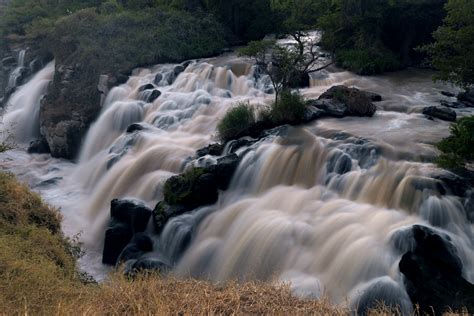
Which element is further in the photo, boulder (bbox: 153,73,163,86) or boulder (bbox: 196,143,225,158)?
boulder (bbox: 153,73,163,86)

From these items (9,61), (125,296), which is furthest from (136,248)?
(9,61)

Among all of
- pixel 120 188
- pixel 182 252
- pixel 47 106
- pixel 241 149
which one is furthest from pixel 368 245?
pixel 47 106

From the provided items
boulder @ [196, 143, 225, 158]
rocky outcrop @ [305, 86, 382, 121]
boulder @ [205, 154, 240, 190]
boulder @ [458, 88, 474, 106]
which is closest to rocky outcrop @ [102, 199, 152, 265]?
boulder @ [205, 154, 240, 190]

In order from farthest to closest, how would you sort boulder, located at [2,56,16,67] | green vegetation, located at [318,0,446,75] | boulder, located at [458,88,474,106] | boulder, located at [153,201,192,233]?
boulder, located at [2,56,16,67]
green vegetation, located at [318,0,446,75]
boulder, located at [458,88,474,106]
boulder, located at [153,201,192,233]

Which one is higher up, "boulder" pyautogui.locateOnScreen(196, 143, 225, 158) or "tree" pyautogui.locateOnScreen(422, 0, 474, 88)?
"tree" pyautogui.locateOnScreen(422, 0, 474, 88)

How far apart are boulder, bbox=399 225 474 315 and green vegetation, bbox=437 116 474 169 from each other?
207 cm

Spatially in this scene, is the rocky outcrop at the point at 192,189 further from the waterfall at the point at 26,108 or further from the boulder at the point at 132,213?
the waterfall at the point at 26,108

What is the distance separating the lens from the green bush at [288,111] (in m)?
18.1

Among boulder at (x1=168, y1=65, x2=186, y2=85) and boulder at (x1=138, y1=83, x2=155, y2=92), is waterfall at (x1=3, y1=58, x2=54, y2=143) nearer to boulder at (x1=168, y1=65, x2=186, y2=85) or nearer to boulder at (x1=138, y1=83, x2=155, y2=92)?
boulder at (x1=138, y1=83, x2=155, y2=92)

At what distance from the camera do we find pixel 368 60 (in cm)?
2559

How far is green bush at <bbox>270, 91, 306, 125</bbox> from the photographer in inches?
713

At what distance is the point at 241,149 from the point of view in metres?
16.7

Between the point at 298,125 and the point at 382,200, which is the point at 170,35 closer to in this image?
the point at 298,125

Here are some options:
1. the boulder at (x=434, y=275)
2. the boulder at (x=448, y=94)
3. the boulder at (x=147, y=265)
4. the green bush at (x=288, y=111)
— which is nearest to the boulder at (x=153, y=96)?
the green bush at (x=288, y=111)
